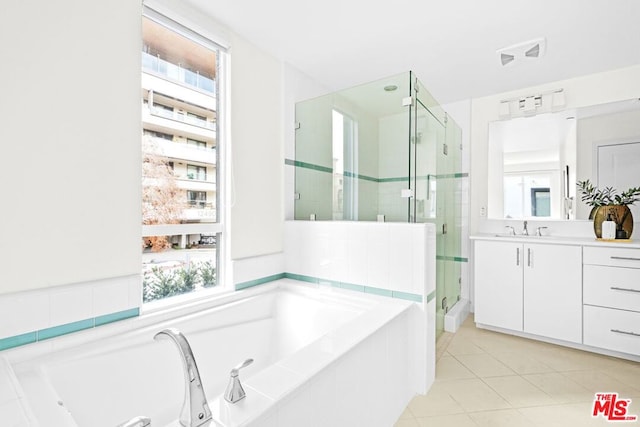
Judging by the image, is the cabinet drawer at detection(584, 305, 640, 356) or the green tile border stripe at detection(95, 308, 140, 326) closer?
the green tile border stripe at detection(95, 308, 140, 326)

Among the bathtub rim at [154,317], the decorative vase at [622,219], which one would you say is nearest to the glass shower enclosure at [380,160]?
the bathtub rim at [154,317]

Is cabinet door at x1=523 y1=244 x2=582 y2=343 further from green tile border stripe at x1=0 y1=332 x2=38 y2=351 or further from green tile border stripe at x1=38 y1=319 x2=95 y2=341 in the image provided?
green tile border stripe at x1=0 y1=332 x2=38 y2=351

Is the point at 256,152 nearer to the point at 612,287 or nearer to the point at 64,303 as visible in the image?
the point at 64,303

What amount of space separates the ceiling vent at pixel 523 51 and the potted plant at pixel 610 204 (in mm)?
1221

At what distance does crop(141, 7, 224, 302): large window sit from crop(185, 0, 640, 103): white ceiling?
30 cm

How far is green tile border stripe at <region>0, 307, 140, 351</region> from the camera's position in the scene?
122cm

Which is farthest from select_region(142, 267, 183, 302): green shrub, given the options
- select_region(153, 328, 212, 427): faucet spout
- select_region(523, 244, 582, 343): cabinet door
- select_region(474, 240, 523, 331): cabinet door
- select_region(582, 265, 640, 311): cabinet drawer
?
select_region(582, 265, 640, 311): cabinet drawer

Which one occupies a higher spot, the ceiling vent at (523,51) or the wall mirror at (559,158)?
the ceiling vent at (523,51)

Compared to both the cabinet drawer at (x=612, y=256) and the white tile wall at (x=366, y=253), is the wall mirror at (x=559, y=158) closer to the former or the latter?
the cabinet drawer at (x=612, y=256)

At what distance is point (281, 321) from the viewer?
2.12 meters

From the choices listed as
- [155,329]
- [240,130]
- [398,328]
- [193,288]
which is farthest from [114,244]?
[398,328]

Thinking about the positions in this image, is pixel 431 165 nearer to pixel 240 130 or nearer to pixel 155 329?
pixel 240 130

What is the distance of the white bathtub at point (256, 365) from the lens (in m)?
1.03

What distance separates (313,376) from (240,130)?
166cm
